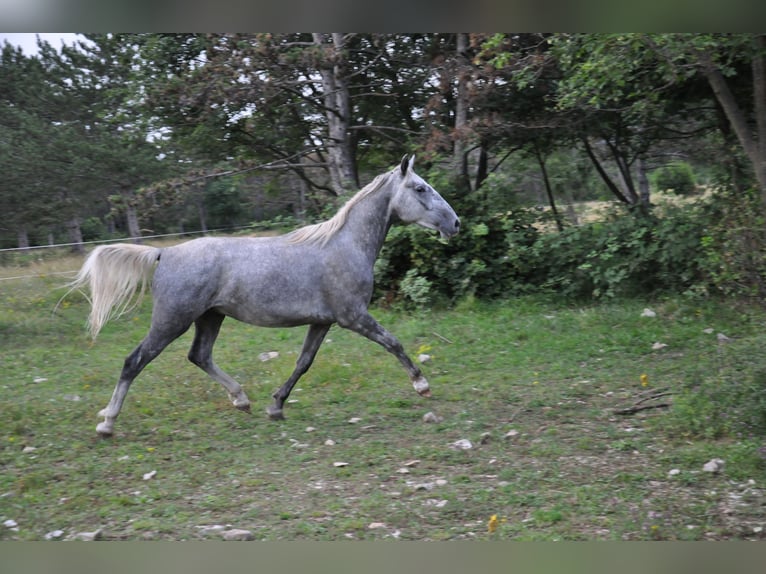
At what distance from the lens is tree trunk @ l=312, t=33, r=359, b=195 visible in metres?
12.0

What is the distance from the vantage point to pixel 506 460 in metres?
5.19

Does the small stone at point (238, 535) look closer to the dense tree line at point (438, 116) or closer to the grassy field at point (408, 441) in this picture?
the grassy field at point (408, 441)

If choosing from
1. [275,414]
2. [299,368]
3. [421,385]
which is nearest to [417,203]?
[421,385]

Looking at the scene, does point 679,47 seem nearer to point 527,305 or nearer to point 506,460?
point 506,460

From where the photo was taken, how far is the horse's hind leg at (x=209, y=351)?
6445 millimetres

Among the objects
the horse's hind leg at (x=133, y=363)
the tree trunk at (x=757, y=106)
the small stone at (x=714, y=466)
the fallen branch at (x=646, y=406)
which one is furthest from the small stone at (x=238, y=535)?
the tree trunk at (x=757, y=106)

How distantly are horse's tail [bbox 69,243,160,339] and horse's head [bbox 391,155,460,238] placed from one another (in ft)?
7.53

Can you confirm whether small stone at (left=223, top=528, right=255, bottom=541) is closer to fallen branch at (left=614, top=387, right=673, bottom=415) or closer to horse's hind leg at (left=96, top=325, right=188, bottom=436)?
horse's hind leg at (left=96, top=325, right=188, bottom=436)

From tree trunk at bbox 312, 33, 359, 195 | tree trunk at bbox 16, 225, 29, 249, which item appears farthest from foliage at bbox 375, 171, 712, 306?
tree trunk at bbox 16, 225, 29, 249

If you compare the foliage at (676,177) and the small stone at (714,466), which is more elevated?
the foliage at (676,177)

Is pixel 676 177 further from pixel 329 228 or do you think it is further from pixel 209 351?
pixel 209 351

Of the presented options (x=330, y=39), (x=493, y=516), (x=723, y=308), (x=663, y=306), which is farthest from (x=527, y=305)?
(x=493, y=516)

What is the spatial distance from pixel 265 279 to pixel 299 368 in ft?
3.08
